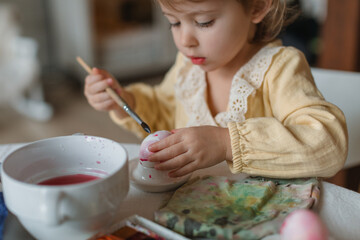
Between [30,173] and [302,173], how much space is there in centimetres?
37

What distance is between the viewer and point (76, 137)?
20.3 inches

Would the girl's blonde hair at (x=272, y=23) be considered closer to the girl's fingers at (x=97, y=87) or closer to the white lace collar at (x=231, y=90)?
the white lace collar at (x=231, y=90)

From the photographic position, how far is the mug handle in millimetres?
370

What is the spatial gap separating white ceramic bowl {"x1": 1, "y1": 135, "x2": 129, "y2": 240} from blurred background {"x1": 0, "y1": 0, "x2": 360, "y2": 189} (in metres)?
1.73

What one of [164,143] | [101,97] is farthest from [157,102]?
[164,143]

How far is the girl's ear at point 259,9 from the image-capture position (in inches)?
29.5

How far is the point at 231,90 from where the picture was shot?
79 cm

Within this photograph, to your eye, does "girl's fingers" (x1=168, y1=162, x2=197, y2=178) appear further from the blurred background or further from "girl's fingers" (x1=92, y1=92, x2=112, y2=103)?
the blurred background

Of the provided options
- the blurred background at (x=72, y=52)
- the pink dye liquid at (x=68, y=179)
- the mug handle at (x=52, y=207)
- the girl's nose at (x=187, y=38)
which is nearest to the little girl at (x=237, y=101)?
the girl's nose at (x=187, y=38)

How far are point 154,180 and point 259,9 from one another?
1.32 ft

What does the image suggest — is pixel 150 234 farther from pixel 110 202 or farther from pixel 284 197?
pixel 284 197

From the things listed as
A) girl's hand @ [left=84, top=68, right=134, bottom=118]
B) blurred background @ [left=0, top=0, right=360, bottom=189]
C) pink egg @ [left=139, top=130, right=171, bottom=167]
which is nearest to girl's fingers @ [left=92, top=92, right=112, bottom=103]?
girl's hand @ [left=84, top=68, right=134, bottom=118]

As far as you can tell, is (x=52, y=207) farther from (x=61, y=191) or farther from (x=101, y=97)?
(x=101, y=97)

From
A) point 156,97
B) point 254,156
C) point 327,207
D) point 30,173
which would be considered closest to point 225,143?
point 254,156
